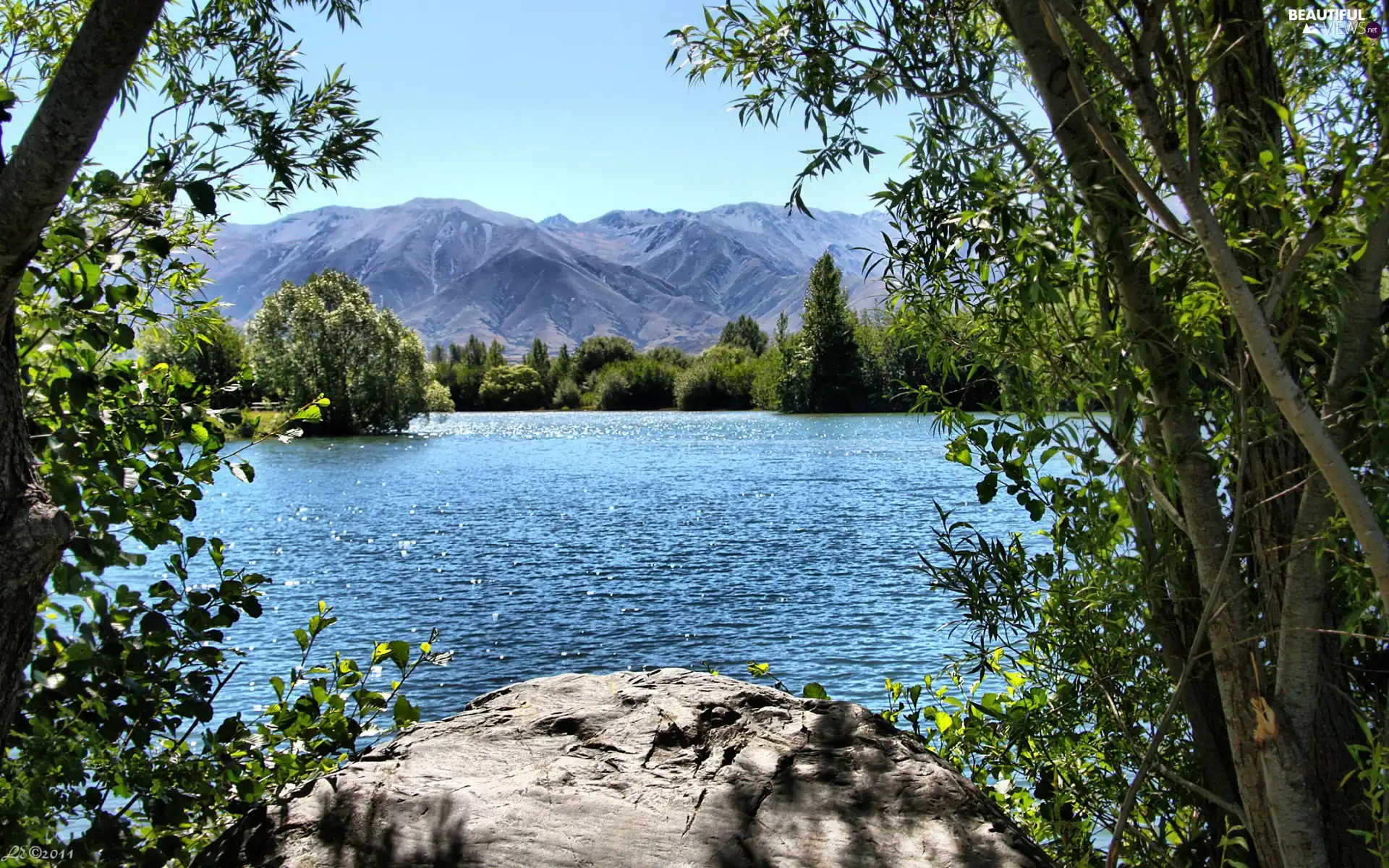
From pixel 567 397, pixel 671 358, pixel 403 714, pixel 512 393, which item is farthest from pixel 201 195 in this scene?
pixel 671 358

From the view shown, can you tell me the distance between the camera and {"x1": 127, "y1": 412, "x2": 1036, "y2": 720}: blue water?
13.1 meters

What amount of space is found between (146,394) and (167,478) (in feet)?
1.17

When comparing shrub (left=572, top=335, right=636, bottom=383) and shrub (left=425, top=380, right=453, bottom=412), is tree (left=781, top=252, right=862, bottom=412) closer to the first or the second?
shrub (left=425, top=380, right=453, bottom=412)

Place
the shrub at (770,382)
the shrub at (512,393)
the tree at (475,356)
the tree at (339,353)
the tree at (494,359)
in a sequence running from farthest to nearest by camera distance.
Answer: the tree at (475,356), the tree at (494,359), the shrub at (512,393), the shrub at (770,382), the tree at (339,353)

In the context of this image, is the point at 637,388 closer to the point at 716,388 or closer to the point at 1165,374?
the point at 716,388

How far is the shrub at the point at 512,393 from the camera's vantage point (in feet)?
403

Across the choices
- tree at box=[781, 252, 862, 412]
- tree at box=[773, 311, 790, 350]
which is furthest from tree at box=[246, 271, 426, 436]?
tree at box=[773, 311, 790, 350]

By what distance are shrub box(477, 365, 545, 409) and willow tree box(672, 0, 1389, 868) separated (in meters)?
120

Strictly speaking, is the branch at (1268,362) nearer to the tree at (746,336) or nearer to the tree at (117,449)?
the tree at (117,449)

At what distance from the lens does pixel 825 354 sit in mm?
90062

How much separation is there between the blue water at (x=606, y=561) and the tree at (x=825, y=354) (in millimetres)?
44892

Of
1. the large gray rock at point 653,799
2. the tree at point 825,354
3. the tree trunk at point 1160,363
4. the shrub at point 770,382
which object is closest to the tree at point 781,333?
the shrub at point 770,382

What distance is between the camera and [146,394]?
359cm

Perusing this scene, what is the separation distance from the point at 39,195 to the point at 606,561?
61.9 ft
